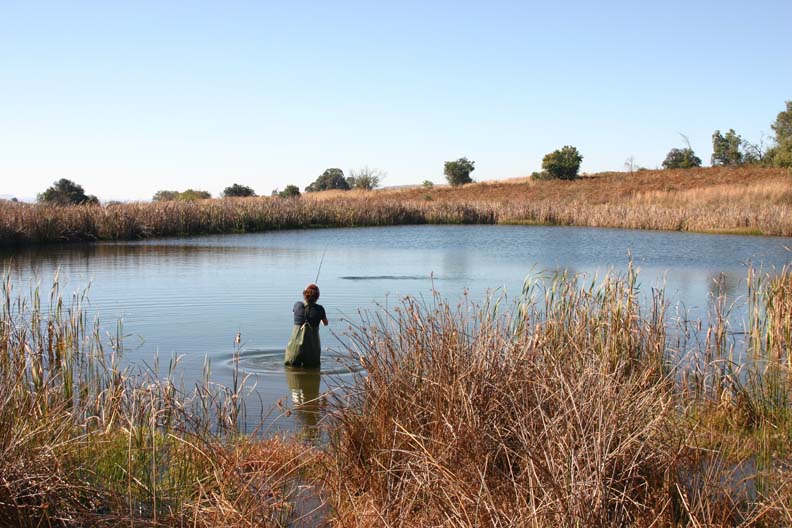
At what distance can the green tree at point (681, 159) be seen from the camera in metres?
77.8

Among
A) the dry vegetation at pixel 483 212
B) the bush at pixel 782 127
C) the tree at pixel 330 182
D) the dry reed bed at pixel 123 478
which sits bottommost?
the dry reed bed at pixel 123 478

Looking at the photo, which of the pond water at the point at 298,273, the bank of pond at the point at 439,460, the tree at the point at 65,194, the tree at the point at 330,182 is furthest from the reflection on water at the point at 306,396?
the tree at the point at 330,182

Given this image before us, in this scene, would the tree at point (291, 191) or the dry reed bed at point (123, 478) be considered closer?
the dry reed bed at point (123, 478)

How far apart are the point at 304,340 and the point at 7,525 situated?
19.9ft

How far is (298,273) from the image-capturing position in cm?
2238

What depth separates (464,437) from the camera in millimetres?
4422

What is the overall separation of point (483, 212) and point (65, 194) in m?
27.2

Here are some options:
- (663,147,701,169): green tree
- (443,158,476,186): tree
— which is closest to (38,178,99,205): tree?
(443,158,476,186): tree

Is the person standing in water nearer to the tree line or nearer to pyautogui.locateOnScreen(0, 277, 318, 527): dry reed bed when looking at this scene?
pyautogui.locateOnScreen(0, 277, 318, 527): dry reed bed

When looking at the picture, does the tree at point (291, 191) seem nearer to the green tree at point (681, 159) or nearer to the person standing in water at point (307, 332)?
the green tree at point (681, 159)

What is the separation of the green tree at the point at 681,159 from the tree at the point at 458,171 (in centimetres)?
2071

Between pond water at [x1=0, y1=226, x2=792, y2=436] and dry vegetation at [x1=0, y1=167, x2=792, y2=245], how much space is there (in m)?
2.19

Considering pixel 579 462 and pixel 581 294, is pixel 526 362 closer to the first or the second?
pixel 579 462

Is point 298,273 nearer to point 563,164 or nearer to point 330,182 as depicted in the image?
point 563,164
